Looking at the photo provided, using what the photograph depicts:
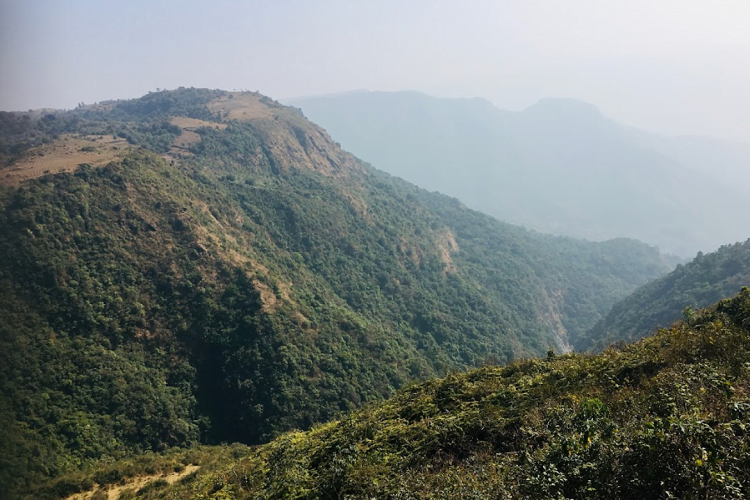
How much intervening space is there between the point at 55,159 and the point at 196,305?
107 feet

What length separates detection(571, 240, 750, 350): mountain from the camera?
209 ft

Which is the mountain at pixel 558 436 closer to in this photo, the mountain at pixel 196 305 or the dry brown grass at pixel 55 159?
the mountain at pixel 196 305

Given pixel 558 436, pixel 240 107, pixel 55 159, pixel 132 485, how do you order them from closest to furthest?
pixel 558 436 → pixel 132 485 → pixel 55 159 → pixel 240 107

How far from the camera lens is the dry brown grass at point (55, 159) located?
48.2m

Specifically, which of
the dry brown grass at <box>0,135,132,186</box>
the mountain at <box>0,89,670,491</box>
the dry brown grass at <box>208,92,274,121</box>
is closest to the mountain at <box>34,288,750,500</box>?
the mountain at <box>0,89,670,491</box>

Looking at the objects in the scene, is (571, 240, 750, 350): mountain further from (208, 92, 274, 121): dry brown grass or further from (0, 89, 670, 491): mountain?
(208, 92, 274, 121): dry brown grass

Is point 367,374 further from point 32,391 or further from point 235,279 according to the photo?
point 32,391

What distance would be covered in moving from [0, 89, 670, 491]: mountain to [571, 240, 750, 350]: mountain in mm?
16887

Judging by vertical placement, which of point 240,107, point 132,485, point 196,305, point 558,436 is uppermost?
point 240,107

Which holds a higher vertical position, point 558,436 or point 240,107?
point 240,107

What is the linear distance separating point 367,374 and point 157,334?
25715 mm

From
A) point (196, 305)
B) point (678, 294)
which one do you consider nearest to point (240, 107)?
point (196, 305)

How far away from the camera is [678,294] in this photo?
238ft

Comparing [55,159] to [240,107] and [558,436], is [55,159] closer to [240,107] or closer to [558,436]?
[558,436]
